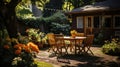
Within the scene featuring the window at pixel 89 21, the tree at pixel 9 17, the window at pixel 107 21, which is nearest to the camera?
the tree at pixel 9 17

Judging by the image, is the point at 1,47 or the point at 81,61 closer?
the point at 1,47

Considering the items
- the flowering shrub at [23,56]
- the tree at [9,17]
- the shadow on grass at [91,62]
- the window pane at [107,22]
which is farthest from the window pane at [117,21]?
the flowering shrub at [23,56]

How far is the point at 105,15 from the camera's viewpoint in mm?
22062

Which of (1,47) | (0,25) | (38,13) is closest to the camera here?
(1,47)

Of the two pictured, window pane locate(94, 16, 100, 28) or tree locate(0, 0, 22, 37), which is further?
window pane locate(94, 16, 100, 28)

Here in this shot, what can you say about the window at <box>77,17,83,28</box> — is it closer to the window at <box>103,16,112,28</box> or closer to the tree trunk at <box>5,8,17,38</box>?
the window at <box>103,16,112,28</box>

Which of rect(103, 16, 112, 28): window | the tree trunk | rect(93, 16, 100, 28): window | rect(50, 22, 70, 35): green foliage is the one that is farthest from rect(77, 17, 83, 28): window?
the tree trunk

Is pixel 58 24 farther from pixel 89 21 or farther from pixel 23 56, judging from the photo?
pixel 23 56

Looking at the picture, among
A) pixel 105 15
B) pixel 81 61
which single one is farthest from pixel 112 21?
pixel 81 61

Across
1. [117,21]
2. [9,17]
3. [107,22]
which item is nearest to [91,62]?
[9,17]

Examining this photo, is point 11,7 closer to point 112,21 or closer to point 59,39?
point 59,39

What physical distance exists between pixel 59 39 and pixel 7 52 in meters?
4.93

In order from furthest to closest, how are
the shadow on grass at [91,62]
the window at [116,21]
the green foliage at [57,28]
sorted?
the green foliage at [57,28] < the window at [116,21] < the shadow on grass at [91,62]

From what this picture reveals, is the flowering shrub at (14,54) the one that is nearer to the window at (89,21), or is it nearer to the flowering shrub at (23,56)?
the flowering shrub at (23,56)
